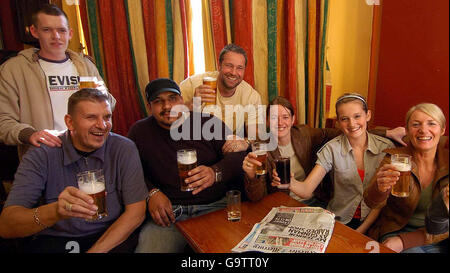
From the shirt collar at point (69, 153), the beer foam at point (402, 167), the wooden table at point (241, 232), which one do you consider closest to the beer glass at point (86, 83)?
the shirt collar at point (69, 153)

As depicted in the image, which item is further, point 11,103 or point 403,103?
point 11,103

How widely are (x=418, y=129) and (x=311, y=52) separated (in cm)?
160

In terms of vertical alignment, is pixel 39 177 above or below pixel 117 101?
below

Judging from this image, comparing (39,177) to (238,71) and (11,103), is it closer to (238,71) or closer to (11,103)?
(11,103)

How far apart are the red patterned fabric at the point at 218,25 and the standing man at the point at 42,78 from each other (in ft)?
3.34

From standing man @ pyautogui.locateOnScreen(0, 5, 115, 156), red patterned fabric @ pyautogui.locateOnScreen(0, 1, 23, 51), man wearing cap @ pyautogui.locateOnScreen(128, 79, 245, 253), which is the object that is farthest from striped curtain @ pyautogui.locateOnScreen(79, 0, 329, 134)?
red patterned fabric @ pyautogui.locateOnScreen(0, 1, 23, 51)

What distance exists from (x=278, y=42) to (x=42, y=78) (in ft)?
6.02

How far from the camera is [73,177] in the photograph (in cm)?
136

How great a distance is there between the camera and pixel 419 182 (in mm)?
1069

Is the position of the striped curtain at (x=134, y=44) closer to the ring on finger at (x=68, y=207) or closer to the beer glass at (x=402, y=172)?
the ring on finger at (x=68, y=207)

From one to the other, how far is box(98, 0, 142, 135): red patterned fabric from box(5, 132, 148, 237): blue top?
87cm

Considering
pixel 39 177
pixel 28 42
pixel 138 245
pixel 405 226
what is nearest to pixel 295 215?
pixel 405 226

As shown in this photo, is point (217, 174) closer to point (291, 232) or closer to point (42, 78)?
point (291, 232)

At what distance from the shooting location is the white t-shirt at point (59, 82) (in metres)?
1.89
